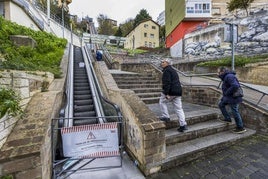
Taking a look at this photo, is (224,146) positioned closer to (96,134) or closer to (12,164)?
(96,134)

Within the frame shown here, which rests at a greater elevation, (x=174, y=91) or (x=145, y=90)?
(x=174, y=91)

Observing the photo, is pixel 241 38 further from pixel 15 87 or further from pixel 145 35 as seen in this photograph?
pixel 145 35

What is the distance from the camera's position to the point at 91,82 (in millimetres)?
7445

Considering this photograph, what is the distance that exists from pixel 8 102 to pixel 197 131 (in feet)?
12.2

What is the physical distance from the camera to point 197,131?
4.25 meters

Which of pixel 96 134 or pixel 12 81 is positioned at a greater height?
pixel 12 81

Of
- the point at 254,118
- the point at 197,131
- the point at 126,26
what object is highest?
the point at 126,26

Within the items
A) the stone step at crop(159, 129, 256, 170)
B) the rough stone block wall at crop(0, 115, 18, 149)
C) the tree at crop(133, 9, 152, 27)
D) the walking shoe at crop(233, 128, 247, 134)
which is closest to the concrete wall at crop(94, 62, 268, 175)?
the stone step at crop(159, 129, 256, 170)

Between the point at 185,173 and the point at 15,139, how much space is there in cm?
273

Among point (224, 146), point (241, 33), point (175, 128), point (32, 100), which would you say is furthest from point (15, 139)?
point (241, 33)

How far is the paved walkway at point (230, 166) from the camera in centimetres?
311

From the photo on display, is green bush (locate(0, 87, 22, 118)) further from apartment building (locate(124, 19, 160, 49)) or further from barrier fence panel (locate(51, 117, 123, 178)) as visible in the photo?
apartment building (locate(124, 19, 160, 49))

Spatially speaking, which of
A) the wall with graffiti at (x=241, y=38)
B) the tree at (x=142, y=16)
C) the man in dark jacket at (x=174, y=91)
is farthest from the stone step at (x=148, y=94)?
the tree at (x=142, y=16)

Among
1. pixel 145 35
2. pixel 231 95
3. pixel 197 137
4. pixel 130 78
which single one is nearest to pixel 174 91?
pixel 197 137
